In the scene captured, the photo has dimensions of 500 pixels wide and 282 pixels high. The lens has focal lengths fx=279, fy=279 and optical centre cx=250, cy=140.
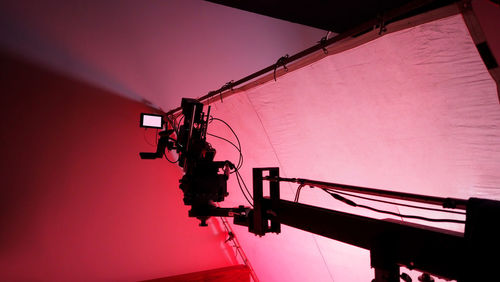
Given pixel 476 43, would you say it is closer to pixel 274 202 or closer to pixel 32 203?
pixel 274 202

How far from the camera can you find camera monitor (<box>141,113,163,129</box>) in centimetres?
221

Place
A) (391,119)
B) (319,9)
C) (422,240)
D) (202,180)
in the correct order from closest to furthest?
(422,240) < (391,119) < (202,180) < (319,9)

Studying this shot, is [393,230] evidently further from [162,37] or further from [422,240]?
[162,37]

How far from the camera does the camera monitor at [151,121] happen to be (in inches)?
87.1

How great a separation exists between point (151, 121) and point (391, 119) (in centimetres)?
184

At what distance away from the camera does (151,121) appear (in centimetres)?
225

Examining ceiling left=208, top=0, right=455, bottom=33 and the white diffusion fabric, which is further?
ceiling left=208, top=0, right=455, bottom=33

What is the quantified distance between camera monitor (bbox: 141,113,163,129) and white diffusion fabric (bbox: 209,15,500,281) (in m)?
0.98

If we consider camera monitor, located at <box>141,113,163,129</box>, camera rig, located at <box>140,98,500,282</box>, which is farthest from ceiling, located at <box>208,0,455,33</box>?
camera rig, located at <box>140,98,500,282</box>

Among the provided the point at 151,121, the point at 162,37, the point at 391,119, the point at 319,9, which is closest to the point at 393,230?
the point at 391,119

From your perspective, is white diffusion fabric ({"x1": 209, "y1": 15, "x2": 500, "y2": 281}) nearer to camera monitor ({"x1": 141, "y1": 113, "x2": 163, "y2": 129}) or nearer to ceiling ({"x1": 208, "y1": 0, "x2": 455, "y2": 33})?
camera monitor ({"x1": 141, "y1": 113, "x2": 163, "y2": 129})

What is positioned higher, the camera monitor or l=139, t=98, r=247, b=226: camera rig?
the camera monitor

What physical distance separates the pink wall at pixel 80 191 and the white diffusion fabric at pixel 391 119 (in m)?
1.52

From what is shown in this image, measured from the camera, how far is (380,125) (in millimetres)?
950
